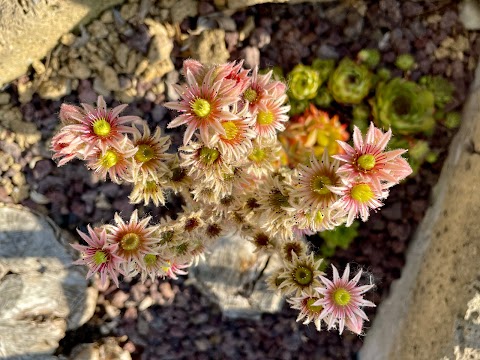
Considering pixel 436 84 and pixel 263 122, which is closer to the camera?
pixel 263 122

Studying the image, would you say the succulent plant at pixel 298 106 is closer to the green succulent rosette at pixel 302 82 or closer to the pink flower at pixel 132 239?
the green succulent rosette at pixel 302 82

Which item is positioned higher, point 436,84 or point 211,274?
point 436,84

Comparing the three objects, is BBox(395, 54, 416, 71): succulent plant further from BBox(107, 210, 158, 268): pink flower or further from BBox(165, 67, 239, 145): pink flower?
BBox(107, 210, 158, 268): pink flower

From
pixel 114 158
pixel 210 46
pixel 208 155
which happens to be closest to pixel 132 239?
pixel 114 158

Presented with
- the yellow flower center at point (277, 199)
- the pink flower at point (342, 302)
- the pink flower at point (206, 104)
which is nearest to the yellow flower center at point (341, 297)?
the pink flower at point (342, 302)

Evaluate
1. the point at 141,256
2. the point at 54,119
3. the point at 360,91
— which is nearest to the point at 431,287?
the point at 360,91

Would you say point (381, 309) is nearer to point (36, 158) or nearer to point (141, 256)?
point (141, 256)
